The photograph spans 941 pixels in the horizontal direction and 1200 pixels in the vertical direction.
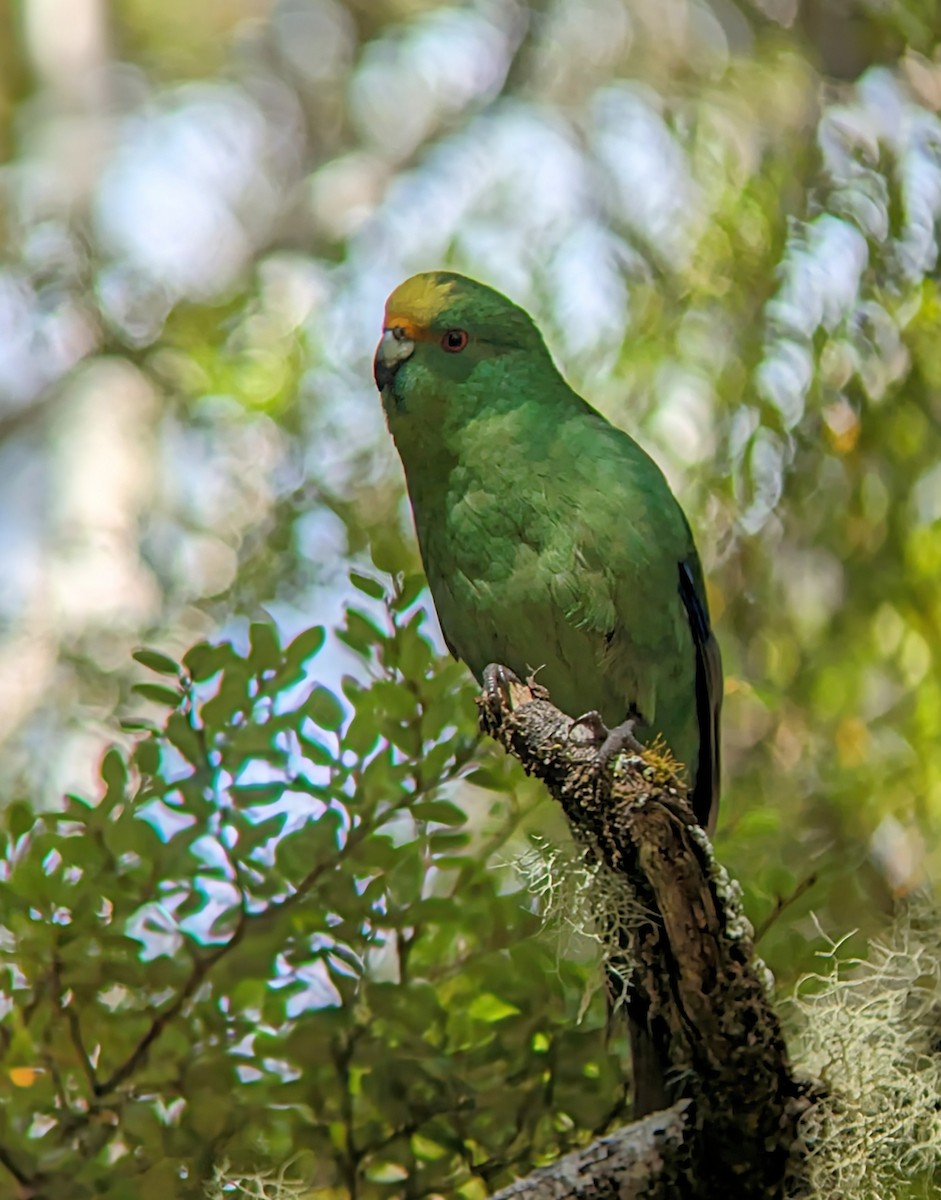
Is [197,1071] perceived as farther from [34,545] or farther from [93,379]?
[93,379]

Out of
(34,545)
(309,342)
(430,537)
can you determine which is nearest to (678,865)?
(430,537)

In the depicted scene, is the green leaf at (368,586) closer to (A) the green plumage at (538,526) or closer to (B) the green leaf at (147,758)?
(A) the green plumage at (538,526)

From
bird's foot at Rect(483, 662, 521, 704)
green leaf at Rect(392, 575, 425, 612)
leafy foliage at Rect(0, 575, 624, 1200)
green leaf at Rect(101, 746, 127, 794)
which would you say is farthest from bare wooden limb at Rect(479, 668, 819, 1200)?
green leaf at Rect(101, 746, 127, 794)

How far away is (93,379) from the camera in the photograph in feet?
10.9

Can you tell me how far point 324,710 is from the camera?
1.50 metres

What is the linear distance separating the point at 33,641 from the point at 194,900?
125cm

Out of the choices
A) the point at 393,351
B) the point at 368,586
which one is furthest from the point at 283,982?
the point at 393,351

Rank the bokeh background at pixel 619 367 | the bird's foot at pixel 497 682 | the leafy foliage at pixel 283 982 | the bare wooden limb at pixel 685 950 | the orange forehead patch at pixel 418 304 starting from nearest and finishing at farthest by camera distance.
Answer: the bare wooden limb at pixel 685 950 < the bird's foot at pixel 497 682 < the leafy foliage at pixel 283 982 < the orange forehead patch at pixel 418 304 < the bokeh background at pixel 619 367

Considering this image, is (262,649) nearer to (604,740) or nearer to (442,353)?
(442,353)

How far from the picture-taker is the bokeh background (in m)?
2.04

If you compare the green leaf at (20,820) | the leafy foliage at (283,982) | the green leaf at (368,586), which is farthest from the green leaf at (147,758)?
the green leaf at (368,586)

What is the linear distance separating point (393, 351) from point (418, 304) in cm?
6

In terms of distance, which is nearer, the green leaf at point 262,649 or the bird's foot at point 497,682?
the bird's foot at point 497,682

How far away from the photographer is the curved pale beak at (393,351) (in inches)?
59.2
